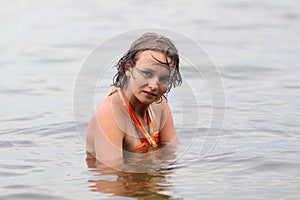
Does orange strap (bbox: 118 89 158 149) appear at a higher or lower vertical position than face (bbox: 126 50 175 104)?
lower

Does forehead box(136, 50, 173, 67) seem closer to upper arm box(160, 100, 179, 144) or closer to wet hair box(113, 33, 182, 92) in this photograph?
wet hair box(113, 33, 182, 92)

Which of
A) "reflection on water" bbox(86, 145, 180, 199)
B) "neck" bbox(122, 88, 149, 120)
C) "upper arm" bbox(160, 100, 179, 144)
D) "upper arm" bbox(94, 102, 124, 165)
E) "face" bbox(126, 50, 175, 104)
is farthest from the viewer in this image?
"upper arm" bbox(160, 100, 179, 144)

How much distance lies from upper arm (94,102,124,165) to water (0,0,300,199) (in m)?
0.12

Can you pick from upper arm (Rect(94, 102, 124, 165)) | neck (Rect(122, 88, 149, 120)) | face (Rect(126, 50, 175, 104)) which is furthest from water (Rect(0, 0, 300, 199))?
face (Rect(126, 50, 175, 104))

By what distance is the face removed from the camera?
16.2 ft

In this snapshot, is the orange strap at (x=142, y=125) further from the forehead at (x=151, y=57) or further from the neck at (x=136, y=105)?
the forehead at (x=151, y=57)

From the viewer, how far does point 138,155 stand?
5.40 metres

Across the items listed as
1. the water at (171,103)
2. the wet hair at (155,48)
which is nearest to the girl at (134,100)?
the wet hair at (155,48)

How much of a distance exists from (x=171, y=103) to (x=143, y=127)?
2518 mm

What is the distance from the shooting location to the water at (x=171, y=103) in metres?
4.97

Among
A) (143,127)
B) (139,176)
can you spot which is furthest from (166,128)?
(139,176)

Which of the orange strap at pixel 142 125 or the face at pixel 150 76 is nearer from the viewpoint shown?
the face at pixel 150 76

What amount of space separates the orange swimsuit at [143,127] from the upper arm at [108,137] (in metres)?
0.15

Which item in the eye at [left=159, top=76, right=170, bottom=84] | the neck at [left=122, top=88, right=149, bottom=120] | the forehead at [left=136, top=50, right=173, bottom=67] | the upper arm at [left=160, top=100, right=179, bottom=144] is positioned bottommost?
the upper arm at [left=160, top=100, right=179, bottom=144]
